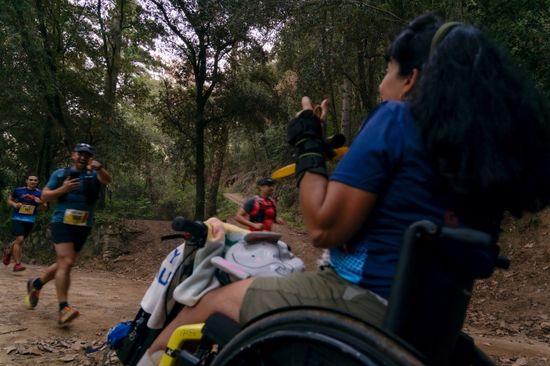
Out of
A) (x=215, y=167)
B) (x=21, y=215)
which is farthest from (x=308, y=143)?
(x=215, y=167)

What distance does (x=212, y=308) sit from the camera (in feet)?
5.89

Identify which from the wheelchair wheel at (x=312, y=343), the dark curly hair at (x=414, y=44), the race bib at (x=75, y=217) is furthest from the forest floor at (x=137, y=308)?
the dark curly hair at (x=414, y=44)

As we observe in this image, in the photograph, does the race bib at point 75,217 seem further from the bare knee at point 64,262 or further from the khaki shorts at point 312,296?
the khaki shorts at point 312,296

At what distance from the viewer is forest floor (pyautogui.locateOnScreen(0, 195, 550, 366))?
4480 millimetres

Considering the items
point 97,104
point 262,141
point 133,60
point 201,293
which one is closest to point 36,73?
point 97,104

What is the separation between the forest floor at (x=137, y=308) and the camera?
14.7 feet

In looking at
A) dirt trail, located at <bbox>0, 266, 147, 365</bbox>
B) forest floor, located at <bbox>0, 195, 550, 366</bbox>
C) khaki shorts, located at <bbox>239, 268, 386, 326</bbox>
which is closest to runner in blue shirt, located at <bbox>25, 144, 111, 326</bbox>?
dirt trail, located at <bbox>0, 266, 147, 365</bbox>

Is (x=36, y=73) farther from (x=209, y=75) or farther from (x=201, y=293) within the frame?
(x=201, y=293)

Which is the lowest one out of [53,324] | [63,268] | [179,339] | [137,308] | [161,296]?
[137,308]

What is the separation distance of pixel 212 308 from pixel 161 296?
368mm

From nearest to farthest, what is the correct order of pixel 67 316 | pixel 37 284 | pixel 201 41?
pixel 67 316 < pixel 37 284 < pixel 201 41

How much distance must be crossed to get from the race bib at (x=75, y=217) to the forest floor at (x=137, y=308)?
1.14m

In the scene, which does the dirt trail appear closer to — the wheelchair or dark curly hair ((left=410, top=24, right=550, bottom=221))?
the wheelchair

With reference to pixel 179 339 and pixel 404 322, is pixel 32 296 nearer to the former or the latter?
pixel 179 339
